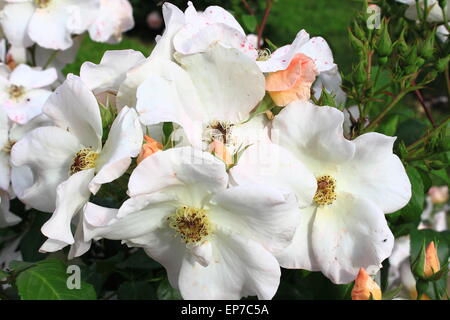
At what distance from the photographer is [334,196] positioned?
0.92 metres

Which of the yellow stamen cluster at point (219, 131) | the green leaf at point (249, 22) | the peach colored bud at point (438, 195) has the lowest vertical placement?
the peach colored bud at point (438, 195)

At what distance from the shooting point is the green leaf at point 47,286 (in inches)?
34.1

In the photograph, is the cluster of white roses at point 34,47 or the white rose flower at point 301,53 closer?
the white rose flower at point 301,53

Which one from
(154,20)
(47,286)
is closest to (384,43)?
(47,286)

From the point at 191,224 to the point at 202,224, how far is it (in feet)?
0.06

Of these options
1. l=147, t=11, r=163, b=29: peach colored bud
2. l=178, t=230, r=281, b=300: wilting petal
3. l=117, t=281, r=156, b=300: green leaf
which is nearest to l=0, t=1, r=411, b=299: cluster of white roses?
l=178, t=230, r=281, b=300: wilting petal

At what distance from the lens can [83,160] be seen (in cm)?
90

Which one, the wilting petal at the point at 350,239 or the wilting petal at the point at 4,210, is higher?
the wilting petal at the point at 350,239

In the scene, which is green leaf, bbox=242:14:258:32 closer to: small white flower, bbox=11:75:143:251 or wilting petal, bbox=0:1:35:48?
wilting petal, bbox=0:1:35:48

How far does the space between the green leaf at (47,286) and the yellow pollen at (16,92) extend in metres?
0.51

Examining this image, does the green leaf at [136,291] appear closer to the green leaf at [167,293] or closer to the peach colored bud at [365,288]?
the green leaf at [167,293]

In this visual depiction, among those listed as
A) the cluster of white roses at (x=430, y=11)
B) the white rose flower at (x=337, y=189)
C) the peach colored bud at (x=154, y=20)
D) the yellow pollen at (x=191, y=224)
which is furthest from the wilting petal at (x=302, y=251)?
the peach colored bud at (x=154, y=20)
